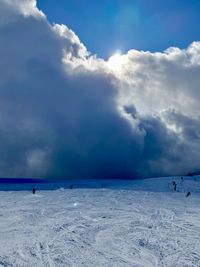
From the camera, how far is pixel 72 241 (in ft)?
41.9

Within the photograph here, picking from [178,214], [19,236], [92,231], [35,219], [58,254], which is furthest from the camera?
[178,214]

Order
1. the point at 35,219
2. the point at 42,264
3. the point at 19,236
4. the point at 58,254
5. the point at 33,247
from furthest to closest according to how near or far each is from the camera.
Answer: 1. the point at 35,219
2. the point at 19,236
3. the point at 33,247
4. the point at 58,254
5. the point at 42,264

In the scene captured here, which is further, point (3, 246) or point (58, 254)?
point (3, 246)

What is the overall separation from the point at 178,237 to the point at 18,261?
6501mm

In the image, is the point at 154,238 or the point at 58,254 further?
the point at 154,238

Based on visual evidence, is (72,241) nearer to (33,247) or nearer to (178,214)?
(33,247)

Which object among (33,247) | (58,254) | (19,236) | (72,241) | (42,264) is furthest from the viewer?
(19,236)

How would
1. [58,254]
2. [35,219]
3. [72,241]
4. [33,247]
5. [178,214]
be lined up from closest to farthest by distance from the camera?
[58,254], [33,247], [72,241], [35,219], [178,214]

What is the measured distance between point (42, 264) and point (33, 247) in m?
2.10

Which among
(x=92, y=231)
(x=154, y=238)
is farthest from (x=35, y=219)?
(x=154, y=238)

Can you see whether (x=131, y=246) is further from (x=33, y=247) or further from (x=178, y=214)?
(x=178, y=214)

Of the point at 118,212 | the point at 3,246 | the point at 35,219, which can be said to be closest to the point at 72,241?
the point at 3,246

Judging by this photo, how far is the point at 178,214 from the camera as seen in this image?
66.9 ft

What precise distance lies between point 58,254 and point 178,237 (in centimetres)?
516
